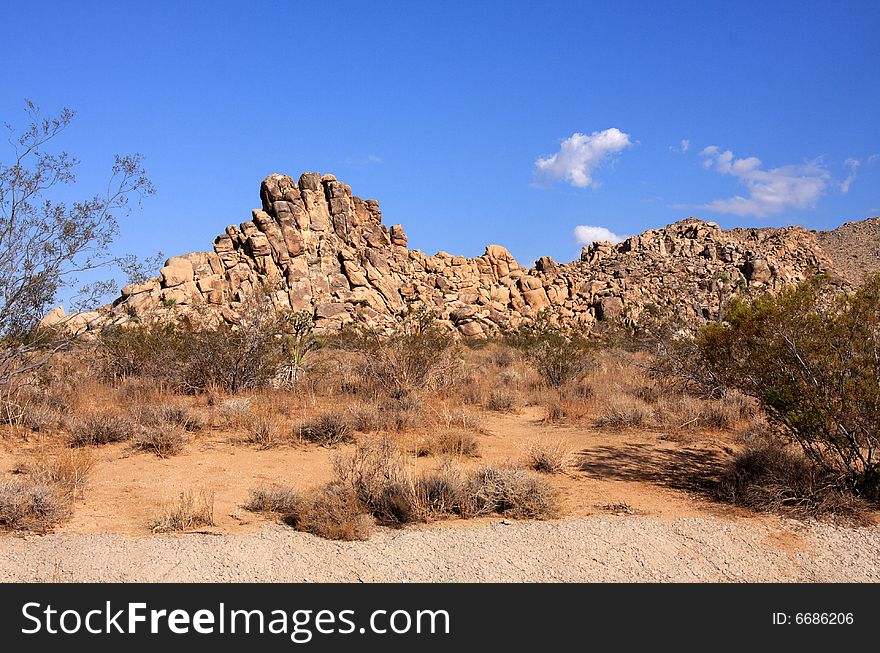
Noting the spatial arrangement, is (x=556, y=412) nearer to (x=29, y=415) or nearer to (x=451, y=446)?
(x=451, y=446)

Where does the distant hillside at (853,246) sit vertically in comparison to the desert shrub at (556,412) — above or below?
above

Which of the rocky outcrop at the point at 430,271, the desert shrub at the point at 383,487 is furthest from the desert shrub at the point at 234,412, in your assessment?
the rocky outcrop at the point at 430,271

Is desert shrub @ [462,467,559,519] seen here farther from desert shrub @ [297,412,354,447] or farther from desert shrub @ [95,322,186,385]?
desert shrub @ [95,322,186,385]

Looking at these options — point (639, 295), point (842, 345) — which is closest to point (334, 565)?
point (842, 345)

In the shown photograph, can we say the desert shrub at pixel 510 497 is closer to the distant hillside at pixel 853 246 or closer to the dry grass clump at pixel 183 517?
the dry grass clump at pixel 183 517

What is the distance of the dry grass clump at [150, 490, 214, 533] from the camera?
5.63 metres

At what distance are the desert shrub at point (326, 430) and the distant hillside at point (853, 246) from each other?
5644cm

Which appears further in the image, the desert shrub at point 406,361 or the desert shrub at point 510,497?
the desert shrub at point 406,361

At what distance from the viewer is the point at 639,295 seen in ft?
152

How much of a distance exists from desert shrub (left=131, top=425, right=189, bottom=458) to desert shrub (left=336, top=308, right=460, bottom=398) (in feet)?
16.3

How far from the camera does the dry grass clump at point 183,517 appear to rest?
18.5ft

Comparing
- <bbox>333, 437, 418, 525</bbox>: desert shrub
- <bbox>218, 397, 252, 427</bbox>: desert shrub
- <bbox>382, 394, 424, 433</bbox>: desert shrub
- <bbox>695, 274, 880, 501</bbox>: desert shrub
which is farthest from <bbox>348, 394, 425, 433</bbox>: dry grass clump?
<bbox>695, 274, 880, 501</bbox>: desert shrub

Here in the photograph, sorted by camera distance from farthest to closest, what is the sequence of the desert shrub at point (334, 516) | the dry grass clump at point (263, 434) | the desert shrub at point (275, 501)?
the dry grass clump at point (263, 434)
the desert shrub at point (275, 501)
the desert shrub at point (334, 516)
